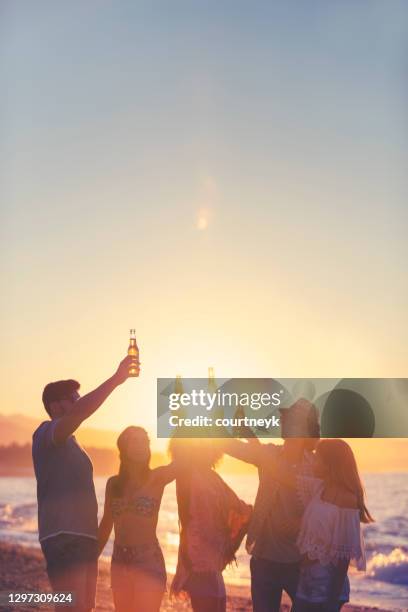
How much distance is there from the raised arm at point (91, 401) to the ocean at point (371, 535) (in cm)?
298

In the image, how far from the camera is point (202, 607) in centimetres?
470

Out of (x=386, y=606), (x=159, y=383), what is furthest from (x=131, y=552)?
(x=386, y=606)

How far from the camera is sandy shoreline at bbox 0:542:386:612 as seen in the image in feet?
34.2

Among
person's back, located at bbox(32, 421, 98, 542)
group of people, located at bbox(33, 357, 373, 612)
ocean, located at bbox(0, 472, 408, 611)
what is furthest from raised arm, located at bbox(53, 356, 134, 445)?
ocean, located at bbox(0, 472, 408, 611)

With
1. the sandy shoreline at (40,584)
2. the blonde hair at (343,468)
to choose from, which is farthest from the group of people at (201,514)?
the sandy shoreline at (40,584)

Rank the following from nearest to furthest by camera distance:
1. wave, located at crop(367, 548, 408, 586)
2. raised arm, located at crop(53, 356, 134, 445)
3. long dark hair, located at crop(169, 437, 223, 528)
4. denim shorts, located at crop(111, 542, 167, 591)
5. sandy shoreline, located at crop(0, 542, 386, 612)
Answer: raised arm, located at crop(53, 356, 134, 445) → denim shorts, located at crop(111, 542, 167, 591) → long dark hair, located at crop(169, 437, 223, 528) → sandy shoreline, located at crop(0, 542, 386, 612) → wave, located at crop(367, 548, 408, 586)

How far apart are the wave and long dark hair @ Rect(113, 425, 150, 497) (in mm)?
12972

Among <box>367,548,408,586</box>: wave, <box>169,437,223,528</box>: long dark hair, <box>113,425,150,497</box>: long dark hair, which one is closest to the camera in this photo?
<box>113,425,150,497</box>: long dark hair

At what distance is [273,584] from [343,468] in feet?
2.98

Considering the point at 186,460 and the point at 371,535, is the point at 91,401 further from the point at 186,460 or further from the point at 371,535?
the point at 371,535

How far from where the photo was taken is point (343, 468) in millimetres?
4449

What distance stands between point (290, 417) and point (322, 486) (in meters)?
0.49

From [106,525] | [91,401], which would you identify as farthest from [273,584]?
[91,401]

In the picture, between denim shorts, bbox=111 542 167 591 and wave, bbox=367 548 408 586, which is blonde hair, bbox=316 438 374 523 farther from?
wave, bbox=367 548 408 586
